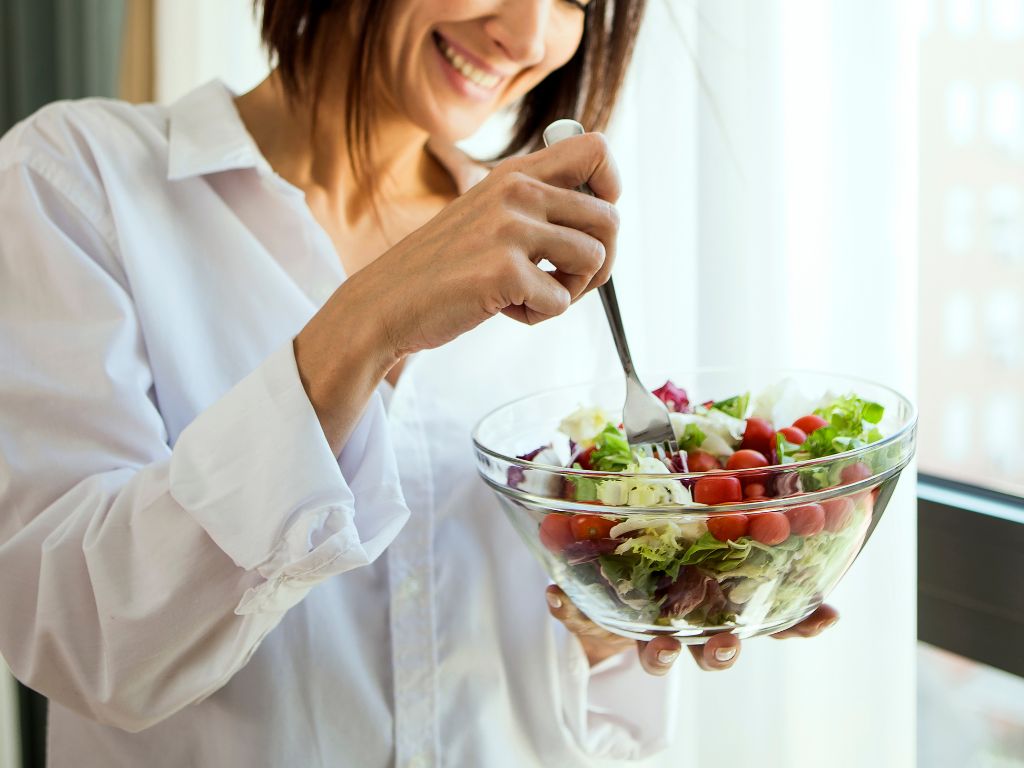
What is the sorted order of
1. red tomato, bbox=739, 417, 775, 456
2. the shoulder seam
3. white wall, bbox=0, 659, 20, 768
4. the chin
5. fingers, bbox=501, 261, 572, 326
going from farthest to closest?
white wall, bbox=0, 659, 20, 768 < the chin < the shoulder seam < red tomato, bbox=739, 417, 775, 456 < fingers, bbox=501, 261, 572, 326

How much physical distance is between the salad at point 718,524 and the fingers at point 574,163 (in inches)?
7.2

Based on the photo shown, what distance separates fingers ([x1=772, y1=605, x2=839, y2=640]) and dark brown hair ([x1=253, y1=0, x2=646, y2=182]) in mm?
581

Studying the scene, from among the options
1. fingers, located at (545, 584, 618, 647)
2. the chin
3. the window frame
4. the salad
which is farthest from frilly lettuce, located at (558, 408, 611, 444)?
the window frame

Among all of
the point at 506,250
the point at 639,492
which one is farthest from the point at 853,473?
the point at 506,250

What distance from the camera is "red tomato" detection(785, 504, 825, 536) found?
60 centimetres

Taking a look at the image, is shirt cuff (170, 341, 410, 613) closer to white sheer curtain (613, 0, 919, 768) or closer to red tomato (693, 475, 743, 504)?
red tomato (693, 475, 743, 504)

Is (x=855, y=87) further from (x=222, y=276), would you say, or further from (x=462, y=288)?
(x=222, y=276)

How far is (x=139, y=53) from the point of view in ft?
5.75

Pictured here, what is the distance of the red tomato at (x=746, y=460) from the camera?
2.13 ft

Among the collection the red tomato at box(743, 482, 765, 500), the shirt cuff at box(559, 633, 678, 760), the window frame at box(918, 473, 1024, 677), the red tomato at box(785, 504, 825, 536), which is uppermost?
the red tomato at box(743, 482, 765, 500)

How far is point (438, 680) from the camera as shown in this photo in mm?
903

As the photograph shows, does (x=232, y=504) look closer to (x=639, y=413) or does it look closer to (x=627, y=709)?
(x=639, y=413)

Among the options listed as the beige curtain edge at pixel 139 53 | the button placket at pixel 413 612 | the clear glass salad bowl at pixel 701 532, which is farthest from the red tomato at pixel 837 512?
the beige curtain edge at pixel 139 53

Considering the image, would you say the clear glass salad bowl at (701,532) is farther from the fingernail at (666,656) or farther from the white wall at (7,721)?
the white wall at (7,721)
